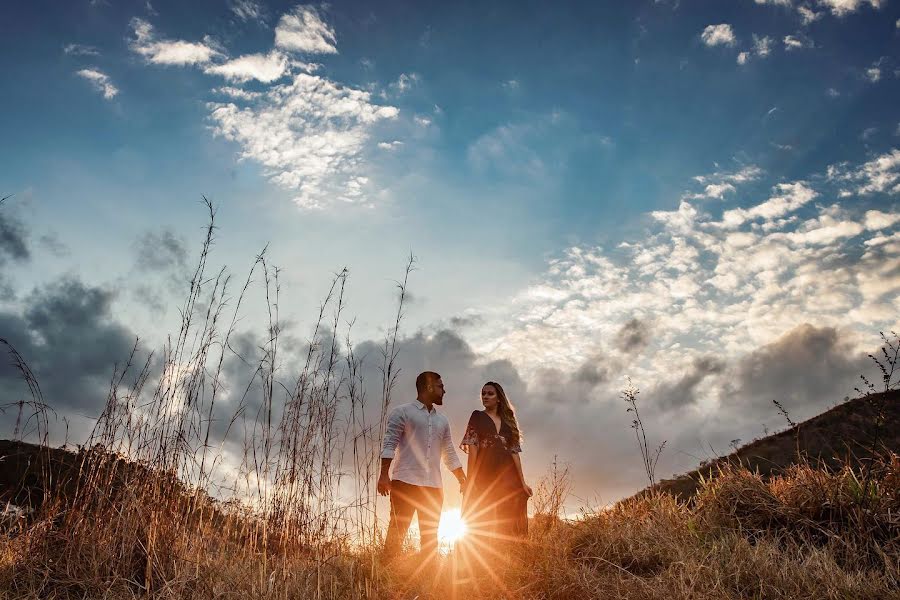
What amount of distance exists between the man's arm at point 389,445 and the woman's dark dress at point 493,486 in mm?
998

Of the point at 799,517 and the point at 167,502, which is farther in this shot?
the point at 799,517

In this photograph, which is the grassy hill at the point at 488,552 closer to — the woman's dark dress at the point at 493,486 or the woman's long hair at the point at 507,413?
the woman's dark dress at the point at 493,486

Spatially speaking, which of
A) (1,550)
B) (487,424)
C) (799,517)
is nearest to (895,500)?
(799,517)

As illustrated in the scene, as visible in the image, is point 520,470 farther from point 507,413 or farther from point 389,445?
point 389,445

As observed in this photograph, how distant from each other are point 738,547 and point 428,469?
245cm

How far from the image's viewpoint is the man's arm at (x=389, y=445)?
4.82 m

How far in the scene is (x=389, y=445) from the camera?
16.3 ft

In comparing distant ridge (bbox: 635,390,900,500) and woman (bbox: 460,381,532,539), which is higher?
distant ridge (bbox: 635,390,900,500)

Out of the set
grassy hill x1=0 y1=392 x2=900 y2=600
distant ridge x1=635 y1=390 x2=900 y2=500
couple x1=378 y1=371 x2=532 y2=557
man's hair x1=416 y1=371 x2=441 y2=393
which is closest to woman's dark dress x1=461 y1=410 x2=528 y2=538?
couple x1=378 y1=371 x2=532 y2=557

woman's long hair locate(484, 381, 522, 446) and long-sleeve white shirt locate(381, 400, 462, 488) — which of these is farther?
woman's long hair locate(484, 381, 522, 446)

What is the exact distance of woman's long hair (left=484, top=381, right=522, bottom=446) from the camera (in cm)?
597

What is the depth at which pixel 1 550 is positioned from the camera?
13.7 feet

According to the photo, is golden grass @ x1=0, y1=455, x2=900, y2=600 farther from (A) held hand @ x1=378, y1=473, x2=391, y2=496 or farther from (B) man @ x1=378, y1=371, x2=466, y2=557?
(A) held hand @ x1=378, y1=473, x2=391, y2=496

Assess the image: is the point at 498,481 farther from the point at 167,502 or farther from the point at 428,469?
the point at 167,502
